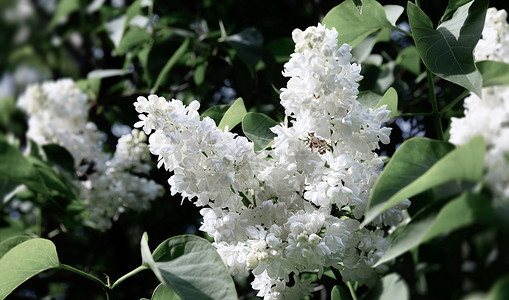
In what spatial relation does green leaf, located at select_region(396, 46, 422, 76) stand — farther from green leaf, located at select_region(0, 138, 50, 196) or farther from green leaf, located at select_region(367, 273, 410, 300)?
green leaf, located at select_region(0, 138, 50, 196)

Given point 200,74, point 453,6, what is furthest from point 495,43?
point 200,74

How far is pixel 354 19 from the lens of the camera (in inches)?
50.6

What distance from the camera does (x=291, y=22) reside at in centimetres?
293

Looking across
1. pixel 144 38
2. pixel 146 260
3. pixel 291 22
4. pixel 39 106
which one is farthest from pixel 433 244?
pixel 39 106

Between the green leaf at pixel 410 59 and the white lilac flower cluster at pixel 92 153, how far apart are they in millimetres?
1159

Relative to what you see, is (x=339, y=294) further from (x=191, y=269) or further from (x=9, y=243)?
(x=9, y=243)

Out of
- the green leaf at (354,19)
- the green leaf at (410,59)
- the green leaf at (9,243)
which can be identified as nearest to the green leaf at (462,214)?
the green leaf at (354,19)

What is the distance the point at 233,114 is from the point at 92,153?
152 centimetres

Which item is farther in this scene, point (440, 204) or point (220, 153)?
point (220, 153)

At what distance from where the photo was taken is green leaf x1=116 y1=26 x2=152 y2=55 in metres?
2.45

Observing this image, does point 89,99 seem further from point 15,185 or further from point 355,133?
point 355,133

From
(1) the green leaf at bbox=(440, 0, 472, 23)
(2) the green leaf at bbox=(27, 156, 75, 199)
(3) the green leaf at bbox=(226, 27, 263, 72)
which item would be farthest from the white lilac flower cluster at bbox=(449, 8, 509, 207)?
(2) the green leaf at bbox=(27, 156, 75, 199)

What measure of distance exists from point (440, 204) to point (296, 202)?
14.1 inches

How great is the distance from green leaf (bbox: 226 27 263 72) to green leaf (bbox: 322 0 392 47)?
0.82m
